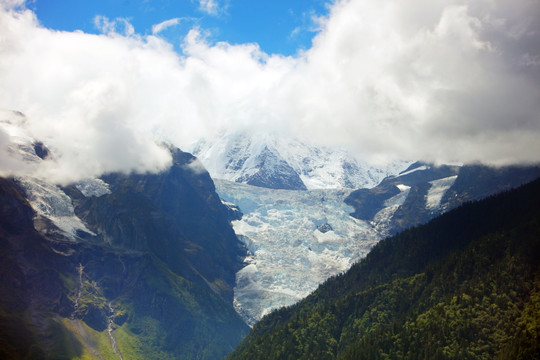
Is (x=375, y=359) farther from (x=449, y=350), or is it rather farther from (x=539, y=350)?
(x=539, y=350)

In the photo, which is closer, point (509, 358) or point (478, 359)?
point (509, 358)

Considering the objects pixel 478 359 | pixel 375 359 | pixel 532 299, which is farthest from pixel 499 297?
pixel 375 359

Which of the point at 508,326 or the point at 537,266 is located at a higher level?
the point at 537,266

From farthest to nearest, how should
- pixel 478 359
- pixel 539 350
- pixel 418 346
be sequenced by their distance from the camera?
pixel 418 346, pixel 478 359, pixel 539 350

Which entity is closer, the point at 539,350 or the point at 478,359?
the point at 539,350

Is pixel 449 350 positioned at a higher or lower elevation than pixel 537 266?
lower

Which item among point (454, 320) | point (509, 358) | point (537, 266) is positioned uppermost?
point (537, 266)

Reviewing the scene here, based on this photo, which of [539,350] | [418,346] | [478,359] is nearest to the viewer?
[539,350]

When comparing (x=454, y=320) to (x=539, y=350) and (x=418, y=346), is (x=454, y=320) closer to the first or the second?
(x=418, y=346)

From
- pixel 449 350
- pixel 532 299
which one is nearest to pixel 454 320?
pixel 449 350
